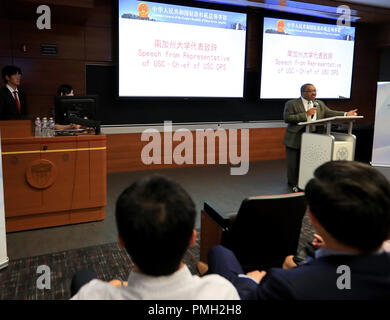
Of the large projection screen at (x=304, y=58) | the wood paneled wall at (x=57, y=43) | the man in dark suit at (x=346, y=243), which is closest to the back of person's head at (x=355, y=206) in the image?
the man in dark suit at (x=346, y=243)

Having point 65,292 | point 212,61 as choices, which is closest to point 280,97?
point 212,61

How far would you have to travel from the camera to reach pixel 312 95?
4770 mm

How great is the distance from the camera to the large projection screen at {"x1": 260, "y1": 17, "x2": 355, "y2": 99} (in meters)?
6.47

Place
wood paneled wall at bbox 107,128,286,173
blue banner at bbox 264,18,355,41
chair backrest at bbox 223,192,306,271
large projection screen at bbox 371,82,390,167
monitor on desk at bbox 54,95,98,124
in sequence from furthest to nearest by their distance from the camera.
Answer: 1. blue banner at bbox 264,18,355,41
2. large projection screen at bbox 371,82,390,167
3. wood paneled wall at bbox 107,128,286,173
4. monitor on desk at bbox 54,95,98,124
5. chair backrest at bbox 223,192,306,271

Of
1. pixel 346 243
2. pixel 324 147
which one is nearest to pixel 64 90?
pixel 324 147

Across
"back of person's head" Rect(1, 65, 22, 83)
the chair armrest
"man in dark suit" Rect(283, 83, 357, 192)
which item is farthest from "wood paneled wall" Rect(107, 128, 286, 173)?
the chair armrest

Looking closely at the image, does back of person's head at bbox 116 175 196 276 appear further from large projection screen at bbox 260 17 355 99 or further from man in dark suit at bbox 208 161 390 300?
large projection screen at bbox 260 17 355 99

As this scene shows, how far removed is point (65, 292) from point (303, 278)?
1939 millimetres

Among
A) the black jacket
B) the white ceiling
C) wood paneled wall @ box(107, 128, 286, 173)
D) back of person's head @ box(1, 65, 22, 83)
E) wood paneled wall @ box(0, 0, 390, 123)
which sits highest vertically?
the white ceiling

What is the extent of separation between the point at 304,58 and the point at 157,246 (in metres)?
6.63

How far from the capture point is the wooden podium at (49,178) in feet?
10.6

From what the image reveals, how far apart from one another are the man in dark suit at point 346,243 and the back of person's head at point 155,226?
286mm

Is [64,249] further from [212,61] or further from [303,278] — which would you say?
[212,61]

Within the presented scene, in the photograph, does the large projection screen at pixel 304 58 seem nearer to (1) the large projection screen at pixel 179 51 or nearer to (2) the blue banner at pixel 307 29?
(2) the blue banner at pixel 307 29
